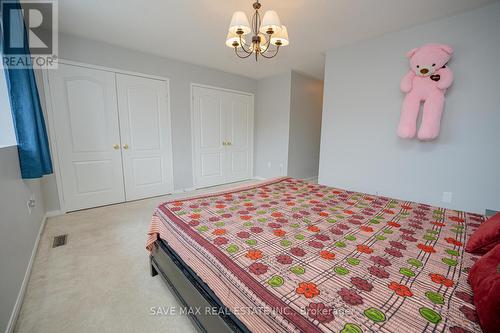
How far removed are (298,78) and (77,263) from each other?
Answer: 15.2 ft

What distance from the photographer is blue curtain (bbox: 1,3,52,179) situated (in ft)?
5.75

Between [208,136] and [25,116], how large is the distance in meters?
2.71

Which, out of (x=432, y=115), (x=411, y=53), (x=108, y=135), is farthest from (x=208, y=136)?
(x=432, y=115)

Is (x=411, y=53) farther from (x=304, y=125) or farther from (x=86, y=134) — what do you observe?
(x=86, y=134)

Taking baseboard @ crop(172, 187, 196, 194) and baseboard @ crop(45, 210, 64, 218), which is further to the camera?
baseboard @ crop(172, 187, 196, 194)

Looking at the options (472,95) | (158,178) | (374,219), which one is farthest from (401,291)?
(158,178)

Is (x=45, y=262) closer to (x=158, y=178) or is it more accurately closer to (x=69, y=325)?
(x=69, y=325)

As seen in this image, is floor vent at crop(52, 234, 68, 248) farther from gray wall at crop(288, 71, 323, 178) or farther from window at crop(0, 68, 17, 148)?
gray wall at crop(288, 71, 323, 178)

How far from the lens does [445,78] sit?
2227 mm

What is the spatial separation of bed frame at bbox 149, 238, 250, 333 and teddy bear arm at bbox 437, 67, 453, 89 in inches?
118

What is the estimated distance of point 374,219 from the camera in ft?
4.74

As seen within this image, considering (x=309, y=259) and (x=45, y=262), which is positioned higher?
(x=309, y=259)

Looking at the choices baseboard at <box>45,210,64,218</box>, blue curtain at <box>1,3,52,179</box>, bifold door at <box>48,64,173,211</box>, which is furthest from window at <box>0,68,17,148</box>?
baseboard at <box>45,210,64,218</box>

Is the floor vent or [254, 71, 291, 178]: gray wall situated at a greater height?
[254, 71, 291, 178]: gray wall
